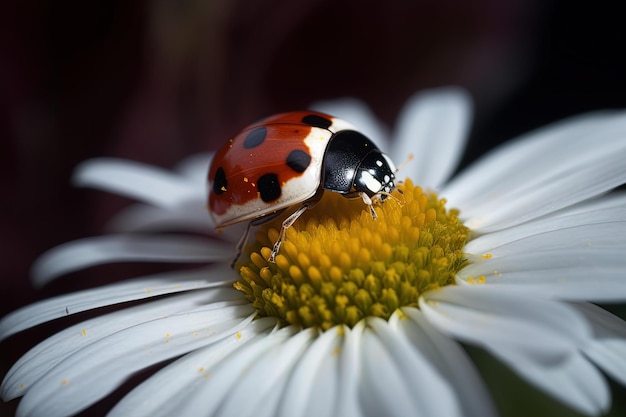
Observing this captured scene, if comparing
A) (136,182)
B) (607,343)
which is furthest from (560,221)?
(136,182)

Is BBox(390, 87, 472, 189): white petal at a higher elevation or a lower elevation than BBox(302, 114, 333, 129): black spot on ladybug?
lower

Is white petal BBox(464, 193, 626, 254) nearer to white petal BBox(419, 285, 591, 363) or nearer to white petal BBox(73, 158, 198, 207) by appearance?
white petal BBox(419, 285, 591, 363)

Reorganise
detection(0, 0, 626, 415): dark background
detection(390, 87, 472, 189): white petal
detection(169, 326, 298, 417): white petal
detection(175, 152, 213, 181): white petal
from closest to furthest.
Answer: detection(169, 326, 298, 417): white petal, detection(390, 87, 472, 189): white petal, detection(175, 152, 213, 181): white petal, detection(0, 0, 626, 415): dark background

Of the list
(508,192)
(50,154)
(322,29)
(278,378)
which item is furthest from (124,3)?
(278,378)

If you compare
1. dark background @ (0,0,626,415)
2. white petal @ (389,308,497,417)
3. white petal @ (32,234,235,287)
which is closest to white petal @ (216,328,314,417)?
white petal @ (389,308,497,417)

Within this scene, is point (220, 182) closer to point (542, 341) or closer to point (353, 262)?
point (353, 262)

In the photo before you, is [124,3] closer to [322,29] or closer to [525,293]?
[322,29]
